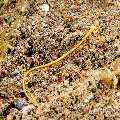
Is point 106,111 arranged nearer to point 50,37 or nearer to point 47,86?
point 47,86

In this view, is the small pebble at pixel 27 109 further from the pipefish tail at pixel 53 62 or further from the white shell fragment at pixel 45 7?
the white shell fragment at pixel 45 7

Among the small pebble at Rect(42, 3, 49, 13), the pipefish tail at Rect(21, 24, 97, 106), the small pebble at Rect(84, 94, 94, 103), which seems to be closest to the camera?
the small pebble at Rect(84, 94, 94, 103)

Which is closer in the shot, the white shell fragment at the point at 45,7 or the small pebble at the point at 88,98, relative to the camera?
the small pebble at the point at 88,98

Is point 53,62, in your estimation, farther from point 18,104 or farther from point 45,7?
point 45,7

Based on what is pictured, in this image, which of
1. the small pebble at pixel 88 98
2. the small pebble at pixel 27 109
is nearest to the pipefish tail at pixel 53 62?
the small pebble at pixel 27 109

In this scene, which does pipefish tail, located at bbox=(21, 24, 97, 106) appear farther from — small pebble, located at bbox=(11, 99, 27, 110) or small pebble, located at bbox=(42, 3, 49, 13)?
small pebble, located at bbox=(42, 3, 49, 13)

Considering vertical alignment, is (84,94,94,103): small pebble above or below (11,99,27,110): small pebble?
above

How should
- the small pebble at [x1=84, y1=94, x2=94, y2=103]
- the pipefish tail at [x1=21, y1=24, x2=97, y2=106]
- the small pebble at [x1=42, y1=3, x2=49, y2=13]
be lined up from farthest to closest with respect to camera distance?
the small pebble at [x1=42, y1=3, x2=49, y2=13]
the pipefish tail at [x1=21, y1=24, x2=97, y2=106]
the small pebble at [x1=84, y1=94, x2=94, y2=103]

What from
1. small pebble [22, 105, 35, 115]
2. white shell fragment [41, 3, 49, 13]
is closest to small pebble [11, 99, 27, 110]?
small pebble [22, 105, 35, 115]

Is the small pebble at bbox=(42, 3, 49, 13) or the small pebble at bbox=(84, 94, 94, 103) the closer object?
the small pebble at bbox=(84, 94, 94, 103)

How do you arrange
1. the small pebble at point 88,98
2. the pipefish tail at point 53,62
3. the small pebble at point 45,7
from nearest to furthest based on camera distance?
the small pebble at point 88,98
the pipefish tail at point 53,62
the small pebble at point 45,7

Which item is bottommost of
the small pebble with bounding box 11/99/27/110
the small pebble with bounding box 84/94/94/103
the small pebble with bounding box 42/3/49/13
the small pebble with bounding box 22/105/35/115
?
the small pebble with bounding box 22/105/35/115

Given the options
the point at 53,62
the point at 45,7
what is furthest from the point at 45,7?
the point at 53,62
